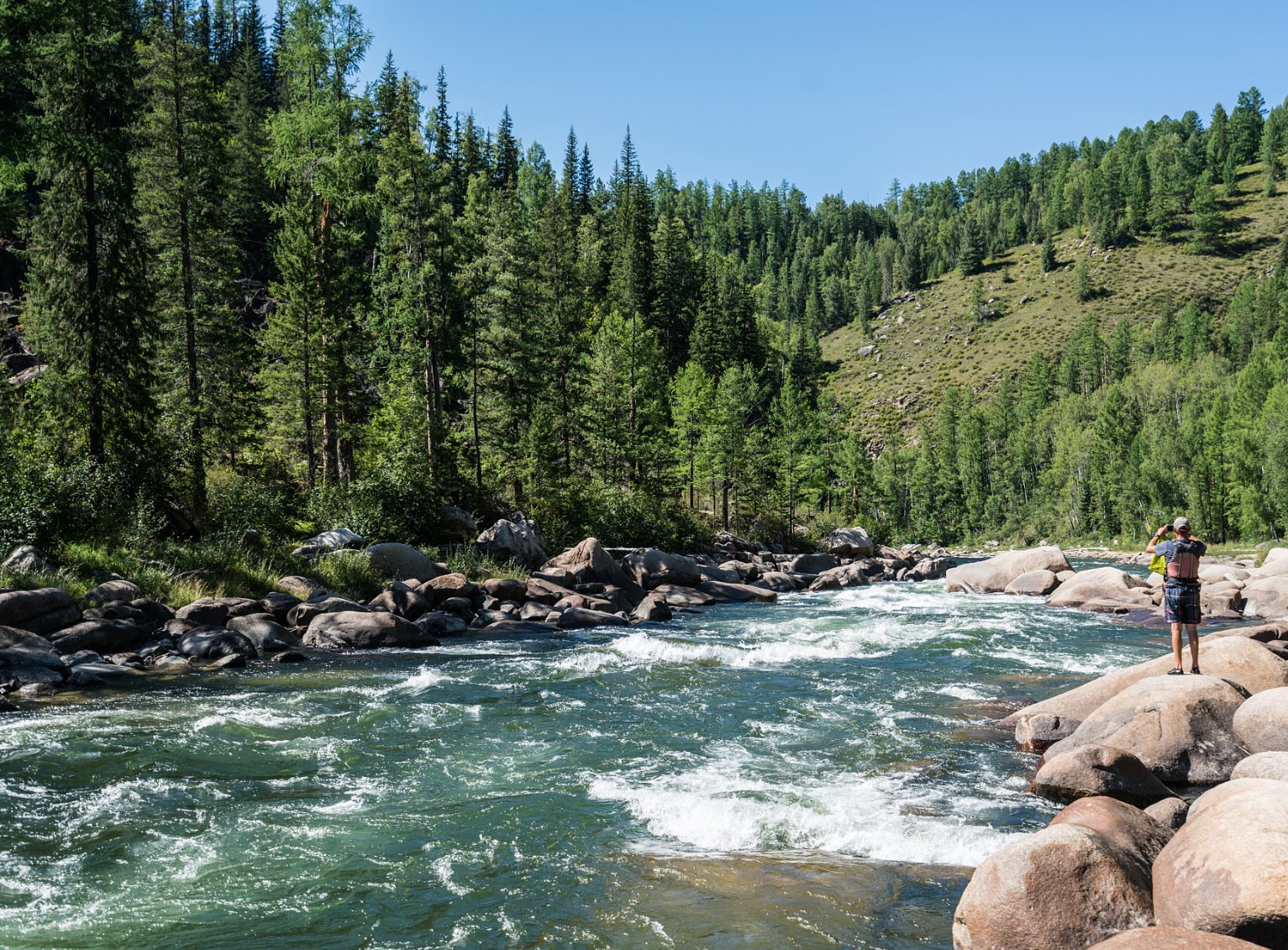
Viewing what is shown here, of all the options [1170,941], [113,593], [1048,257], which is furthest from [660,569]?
[1048,257]

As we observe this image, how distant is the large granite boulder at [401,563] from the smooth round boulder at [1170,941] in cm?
2103

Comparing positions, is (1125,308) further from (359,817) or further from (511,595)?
(359,817)

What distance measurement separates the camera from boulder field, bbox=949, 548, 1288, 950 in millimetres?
5156

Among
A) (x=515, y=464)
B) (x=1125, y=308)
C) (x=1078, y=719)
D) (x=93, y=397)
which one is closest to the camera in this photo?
(x=1078, y=719)

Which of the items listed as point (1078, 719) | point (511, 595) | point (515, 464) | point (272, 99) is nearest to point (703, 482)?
point (515, 464)

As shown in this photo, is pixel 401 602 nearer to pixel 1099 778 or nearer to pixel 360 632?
pixel 360 632

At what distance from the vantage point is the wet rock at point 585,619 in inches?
872

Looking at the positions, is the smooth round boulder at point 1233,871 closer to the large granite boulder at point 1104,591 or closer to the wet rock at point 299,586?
the wet rock at point 299,586

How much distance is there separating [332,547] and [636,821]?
17.8 metres

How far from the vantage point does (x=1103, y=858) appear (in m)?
5.66

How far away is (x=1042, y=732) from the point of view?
10.7 m

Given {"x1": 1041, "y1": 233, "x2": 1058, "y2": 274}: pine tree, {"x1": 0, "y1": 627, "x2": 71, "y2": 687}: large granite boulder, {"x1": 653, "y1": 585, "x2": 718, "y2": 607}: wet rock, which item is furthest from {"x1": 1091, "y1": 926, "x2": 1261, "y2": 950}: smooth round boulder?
{"x1": 1041, "y1": 233, "x2": 1058, "y2": 274}: pine tree

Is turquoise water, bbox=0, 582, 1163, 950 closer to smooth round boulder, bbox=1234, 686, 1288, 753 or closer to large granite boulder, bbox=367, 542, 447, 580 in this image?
smooth round boulder, bbox=1234, 686, 1288, 753

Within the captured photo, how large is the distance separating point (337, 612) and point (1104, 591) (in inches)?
942
